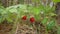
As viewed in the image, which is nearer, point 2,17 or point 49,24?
point 49,24

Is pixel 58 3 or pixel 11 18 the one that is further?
pixel 11 18

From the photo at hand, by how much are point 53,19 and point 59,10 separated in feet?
0.90

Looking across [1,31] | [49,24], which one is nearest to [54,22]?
[49,24]

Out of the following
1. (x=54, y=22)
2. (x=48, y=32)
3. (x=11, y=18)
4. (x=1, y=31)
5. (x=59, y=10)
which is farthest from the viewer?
(x=1, y=31)

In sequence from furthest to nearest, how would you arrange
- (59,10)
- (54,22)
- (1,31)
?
(1,31) < (54,22) < (59,10)

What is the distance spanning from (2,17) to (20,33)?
0.83 ft

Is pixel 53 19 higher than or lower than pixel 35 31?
higher

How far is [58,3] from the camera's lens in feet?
3.95

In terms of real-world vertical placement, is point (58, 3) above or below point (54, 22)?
above

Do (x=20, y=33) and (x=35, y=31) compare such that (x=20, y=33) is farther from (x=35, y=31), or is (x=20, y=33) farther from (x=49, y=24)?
(x=49, y=24)

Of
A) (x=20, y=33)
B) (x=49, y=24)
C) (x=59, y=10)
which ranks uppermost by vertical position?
(x=59, y=10)

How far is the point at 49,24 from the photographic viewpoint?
1.42 m

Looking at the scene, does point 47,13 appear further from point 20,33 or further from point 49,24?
point 20,33

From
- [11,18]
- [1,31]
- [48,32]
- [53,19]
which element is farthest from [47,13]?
[1,31]
